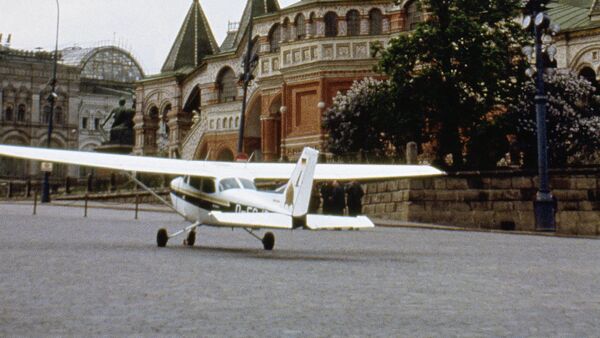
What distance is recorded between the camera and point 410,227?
30688mm

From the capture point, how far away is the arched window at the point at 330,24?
163 feet

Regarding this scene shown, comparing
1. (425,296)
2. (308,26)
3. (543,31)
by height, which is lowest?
(425,296)

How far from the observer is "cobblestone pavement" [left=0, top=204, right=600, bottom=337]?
25.9ft

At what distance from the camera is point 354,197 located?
33.5 m

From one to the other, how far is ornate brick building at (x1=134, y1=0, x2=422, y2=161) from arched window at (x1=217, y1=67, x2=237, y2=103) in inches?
2.5

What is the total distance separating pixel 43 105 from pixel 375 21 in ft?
231

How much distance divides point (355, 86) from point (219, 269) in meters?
30.4

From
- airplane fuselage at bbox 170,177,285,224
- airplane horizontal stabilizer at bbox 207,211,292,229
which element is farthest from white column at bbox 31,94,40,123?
airplane horizontal stabilizer at bbox 207,211,292,229

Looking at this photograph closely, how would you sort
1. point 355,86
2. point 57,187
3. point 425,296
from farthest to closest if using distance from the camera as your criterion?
point 57,187, point 355,86, point 425,296

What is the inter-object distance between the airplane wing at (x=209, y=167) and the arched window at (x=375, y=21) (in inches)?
1234

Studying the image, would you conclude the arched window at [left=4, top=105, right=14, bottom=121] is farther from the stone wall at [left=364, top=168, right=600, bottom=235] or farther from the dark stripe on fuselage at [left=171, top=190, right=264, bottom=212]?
the dark stripe on fuselage at [left=171, top=190, right=264, bottom=212]

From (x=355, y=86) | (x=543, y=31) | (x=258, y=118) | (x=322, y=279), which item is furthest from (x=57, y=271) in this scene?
(x=258, y=118)

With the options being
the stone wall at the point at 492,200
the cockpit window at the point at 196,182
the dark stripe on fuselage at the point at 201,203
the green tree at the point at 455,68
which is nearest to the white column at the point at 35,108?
the stone wall at the point at 492,200

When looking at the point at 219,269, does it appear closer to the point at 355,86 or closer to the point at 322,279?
the point at 322,279
